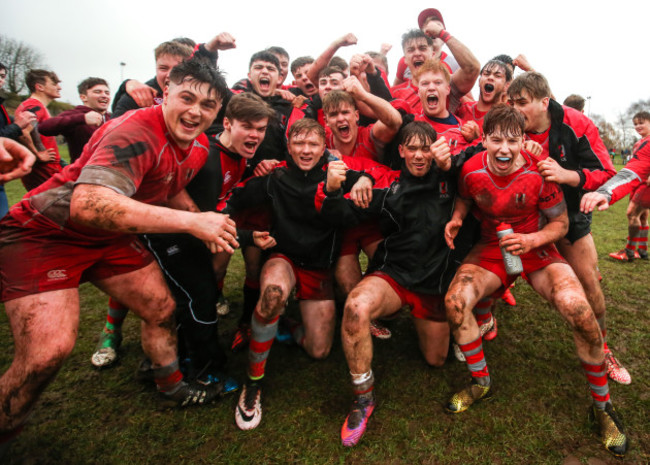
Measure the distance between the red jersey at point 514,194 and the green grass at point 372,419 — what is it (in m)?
1.37

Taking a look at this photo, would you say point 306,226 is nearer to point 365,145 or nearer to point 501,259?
point 365,145

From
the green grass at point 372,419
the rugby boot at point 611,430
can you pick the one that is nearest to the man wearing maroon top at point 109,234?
the green grass at point 372,419

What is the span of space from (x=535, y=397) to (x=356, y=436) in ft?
5.15

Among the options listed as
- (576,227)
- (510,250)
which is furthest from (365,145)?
(576,227)

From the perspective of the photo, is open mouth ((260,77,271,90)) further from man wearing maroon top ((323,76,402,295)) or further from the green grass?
the green grass

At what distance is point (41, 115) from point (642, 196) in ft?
33.2

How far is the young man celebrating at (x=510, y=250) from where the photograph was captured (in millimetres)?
2562

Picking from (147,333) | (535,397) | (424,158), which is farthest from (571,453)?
(147,333)

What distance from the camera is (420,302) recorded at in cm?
324

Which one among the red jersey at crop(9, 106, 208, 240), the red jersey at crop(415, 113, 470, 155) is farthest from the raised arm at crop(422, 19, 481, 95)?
the red jersey at crop(9, 106, 208, 240)

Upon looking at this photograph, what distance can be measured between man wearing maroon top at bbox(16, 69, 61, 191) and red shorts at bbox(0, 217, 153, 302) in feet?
10.3

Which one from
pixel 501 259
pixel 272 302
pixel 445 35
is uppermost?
pixel 445 35

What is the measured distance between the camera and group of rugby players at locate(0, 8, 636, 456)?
7.20ft

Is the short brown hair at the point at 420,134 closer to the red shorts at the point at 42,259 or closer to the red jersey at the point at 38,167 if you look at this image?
the red shorts at the point at 42,259
